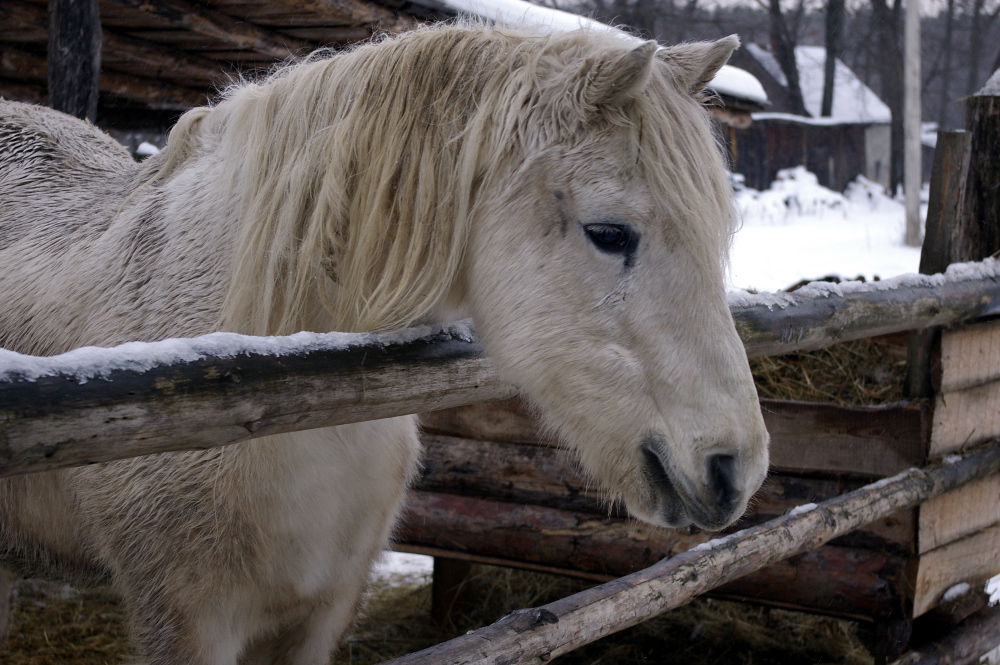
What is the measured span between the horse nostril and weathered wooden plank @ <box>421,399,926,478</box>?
1.46 m

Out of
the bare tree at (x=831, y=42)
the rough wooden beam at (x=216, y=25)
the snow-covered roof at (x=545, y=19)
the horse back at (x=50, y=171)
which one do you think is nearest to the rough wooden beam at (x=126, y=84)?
the rough wooden beam at (x=216, y=25)

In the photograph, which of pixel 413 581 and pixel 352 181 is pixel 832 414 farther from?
pixel 413 581

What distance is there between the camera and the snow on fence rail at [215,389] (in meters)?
1.00

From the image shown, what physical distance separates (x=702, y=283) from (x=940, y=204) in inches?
85.5

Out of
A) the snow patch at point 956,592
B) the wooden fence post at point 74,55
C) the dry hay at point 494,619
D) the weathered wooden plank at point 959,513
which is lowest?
the dry hay at point 494,619

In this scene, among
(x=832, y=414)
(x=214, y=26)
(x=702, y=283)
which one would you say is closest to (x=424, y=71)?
(x=702, y=283)

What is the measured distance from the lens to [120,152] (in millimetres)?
2932

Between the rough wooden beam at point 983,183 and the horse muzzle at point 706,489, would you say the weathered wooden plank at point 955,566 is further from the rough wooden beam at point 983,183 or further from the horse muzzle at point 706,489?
the horse muzzle at point 706,489

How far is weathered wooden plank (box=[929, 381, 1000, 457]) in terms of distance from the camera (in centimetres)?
293

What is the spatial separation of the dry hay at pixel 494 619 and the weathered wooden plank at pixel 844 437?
934 mm

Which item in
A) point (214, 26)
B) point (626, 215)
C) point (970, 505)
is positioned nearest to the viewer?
point (626, 215)

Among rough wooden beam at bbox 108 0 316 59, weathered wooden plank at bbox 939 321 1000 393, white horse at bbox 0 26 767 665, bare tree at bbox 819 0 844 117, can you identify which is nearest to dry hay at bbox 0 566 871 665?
weathered wooden plank at bbox 939 321 1000 393

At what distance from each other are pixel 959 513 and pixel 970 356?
2.04ft

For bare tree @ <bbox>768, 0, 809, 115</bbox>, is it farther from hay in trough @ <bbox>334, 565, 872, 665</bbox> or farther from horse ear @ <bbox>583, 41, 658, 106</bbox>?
horse ear @ <bbox>583, 41, 658, 106</bbox>
